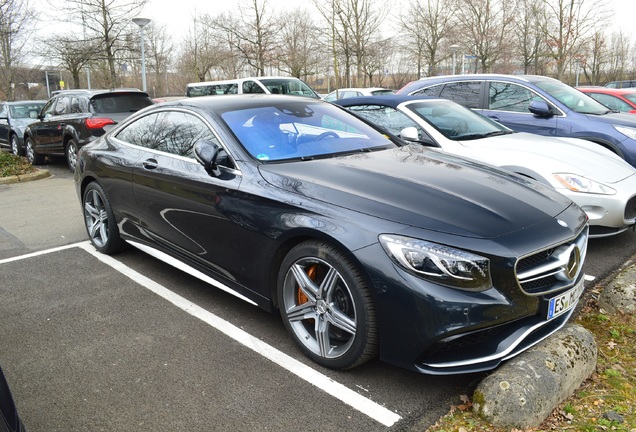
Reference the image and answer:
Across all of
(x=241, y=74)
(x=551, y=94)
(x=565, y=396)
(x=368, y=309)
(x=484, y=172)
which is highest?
(x=241, y=74)

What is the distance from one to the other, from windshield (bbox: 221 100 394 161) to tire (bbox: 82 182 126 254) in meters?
1.82

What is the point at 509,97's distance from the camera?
24.4 ft

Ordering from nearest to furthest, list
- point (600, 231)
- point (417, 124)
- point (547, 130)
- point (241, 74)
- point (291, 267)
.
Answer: point (291, 267) → point (600, 231) → point (417, 124) → point (547, 130) → point (241, 74)

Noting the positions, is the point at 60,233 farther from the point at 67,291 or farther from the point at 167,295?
the point at 167,295

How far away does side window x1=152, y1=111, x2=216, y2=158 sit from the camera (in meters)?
3.88

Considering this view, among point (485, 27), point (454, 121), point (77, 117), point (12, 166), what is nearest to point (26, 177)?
point (12, 166)

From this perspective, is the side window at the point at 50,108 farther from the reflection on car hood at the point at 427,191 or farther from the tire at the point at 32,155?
the reflection on car hood at the point at 427,191

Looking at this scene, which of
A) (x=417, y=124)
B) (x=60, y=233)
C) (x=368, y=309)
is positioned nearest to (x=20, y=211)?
(x=60, y=233)

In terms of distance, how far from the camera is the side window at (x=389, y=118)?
233 inches

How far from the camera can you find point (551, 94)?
730 centimetres

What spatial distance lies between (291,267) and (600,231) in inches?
129

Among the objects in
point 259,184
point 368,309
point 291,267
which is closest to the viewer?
point 368,309

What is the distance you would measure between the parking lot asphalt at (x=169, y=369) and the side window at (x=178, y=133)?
114cm

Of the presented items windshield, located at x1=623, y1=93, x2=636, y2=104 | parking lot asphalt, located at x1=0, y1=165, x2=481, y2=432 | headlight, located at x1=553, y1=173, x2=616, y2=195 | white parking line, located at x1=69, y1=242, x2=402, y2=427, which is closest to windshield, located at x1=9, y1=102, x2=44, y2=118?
parking lot asphalt, located at x1=0, y1=165, x2=481, y2=432
